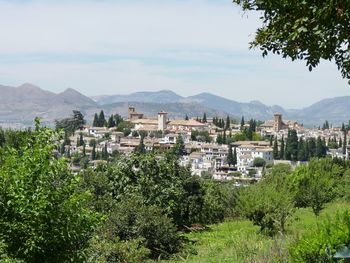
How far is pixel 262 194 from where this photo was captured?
20047mm

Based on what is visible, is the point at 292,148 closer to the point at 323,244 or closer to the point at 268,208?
the point at 268,208

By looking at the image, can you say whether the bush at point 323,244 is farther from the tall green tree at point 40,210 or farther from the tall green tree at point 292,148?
the tall green tree at point 292,148

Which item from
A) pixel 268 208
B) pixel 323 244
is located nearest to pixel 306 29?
pixel 323 244

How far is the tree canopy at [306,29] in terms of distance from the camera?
5.28m

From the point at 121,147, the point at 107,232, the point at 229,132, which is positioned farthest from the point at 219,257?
the point at 229,132

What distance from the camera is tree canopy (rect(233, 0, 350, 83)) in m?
5.28

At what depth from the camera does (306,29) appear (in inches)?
212

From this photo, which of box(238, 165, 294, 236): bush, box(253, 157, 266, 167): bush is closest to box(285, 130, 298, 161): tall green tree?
box(253, 157, 266, 167): bush

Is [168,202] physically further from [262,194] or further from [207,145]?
[207,145]

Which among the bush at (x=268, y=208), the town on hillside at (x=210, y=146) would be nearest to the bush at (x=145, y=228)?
the bush at (x=268, y=208)

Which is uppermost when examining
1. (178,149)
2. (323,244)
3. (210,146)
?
(323,244)

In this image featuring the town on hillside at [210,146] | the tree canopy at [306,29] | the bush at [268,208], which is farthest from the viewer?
the town on hillside at [210,146]

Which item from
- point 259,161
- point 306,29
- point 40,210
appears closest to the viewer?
point 306,29

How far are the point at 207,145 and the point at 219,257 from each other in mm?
150116
